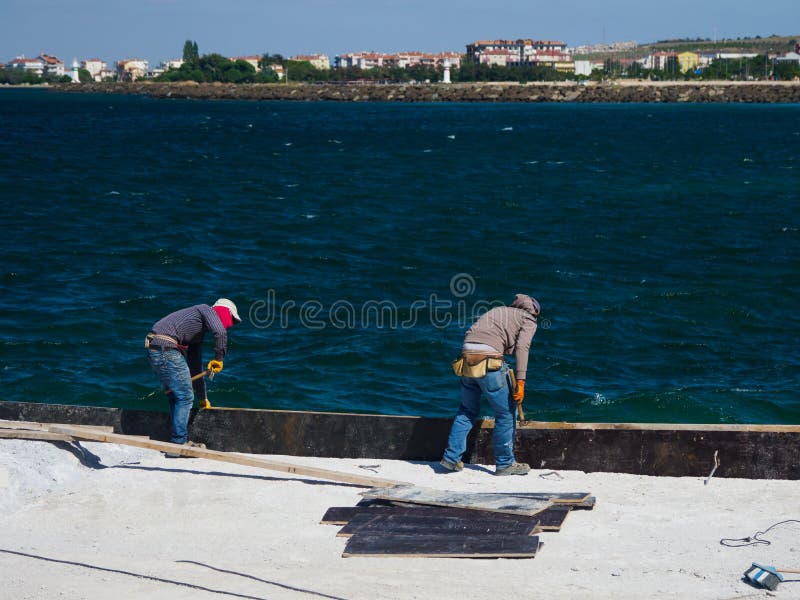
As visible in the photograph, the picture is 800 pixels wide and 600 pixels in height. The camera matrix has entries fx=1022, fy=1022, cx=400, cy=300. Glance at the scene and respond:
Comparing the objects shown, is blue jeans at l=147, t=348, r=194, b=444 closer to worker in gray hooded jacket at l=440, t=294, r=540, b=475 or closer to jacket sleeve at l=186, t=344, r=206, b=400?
jacket sleeve at l=186, t=344, r=206, b=400

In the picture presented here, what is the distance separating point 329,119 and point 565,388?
88868mm

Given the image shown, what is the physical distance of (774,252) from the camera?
93.0 feet

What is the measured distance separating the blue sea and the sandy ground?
5839 mm

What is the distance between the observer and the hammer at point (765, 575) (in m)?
6.80

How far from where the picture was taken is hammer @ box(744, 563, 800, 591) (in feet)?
22.3

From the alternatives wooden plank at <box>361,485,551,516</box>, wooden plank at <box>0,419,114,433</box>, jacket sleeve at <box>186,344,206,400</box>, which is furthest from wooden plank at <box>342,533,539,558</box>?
wooden plank at <box>0,419,114,433</box>

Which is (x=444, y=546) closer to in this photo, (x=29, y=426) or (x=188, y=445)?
(x=188, y=445)

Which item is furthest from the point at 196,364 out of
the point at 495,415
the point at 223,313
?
the point at 495,415

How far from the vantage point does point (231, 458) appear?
9078 mm

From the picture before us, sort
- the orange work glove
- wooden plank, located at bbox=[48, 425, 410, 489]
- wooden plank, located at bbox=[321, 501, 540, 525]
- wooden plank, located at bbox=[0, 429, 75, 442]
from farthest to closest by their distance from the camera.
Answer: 1. wooden plank, located at bbox=[0, 429, 75, 442]
2. the orange work glove
3. wooden plank, located at bbox=[48, 425, 410, 489]
4. wooden plank, located at bbox=[321, 501, 540, 525]

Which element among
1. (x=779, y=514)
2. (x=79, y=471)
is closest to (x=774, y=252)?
(x=779, y=514)

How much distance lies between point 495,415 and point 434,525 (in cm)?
170

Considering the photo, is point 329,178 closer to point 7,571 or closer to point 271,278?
point 271,278

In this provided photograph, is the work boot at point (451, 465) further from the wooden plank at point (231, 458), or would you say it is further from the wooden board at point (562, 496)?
the wooden board at point (562, 496)
